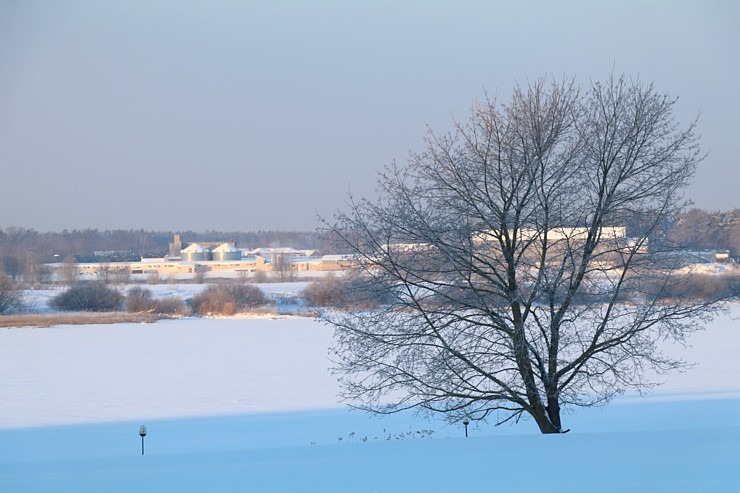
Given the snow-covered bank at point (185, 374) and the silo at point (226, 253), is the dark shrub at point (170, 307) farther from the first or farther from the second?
the silo at point (226, 253)

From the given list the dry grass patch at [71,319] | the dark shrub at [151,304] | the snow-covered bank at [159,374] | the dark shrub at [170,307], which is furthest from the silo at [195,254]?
the snow-covered bank at [159,374]

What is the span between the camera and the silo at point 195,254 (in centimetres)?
11880

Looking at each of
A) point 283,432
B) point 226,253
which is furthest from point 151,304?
point 226,253

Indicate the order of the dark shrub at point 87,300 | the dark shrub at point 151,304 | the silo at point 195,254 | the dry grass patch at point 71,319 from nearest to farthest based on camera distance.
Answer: the dry grass patch at point 71,319
the dark shrub at point 151,304
the dark shrub at point 87,300
the silo at point 195,254

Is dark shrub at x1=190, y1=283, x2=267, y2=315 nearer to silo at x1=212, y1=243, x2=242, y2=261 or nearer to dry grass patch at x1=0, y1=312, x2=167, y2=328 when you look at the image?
dry grass patch at x1=0, y1=312, x2=167, y2=328

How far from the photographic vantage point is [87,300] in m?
58.9

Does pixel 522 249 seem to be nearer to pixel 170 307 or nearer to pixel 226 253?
pixel 170 307

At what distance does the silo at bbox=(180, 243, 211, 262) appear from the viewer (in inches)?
4677

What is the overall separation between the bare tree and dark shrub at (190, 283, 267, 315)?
42.1 metres

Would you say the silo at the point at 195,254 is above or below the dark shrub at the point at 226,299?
above

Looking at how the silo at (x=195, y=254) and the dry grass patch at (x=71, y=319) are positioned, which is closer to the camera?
the dry grass patch at (x=71, y=319)

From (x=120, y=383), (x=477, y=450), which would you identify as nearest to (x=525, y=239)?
(x=477, y=450)

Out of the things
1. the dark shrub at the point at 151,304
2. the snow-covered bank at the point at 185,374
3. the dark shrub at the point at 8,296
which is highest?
the dark shrub at the point at 8,296

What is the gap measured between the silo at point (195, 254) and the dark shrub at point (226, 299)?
198 feet
